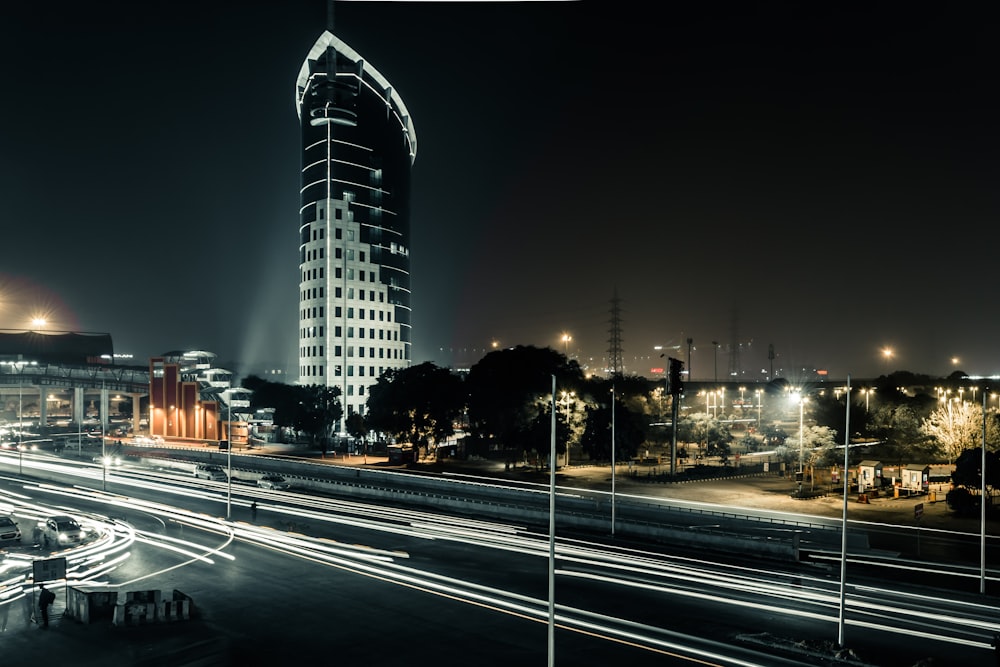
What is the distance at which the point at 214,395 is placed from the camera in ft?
325

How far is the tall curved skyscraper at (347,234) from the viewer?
117875 mm

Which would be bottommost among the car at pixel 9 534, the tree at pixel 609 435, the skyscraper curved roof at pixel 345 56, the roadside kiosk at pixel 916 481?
the car at pixel 9 534

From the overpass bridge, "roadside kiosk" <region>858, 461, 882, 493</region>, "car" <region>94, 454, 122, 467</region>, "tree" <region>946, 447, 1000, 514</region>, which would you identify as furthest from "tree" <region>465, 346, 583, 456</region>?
the overpass bridge

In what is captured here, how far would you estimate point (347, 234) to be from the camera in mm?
120000

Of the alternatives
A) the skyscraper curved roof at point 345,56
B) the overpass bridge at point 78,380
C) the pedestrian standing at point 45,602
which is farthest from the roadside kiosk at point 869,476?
the skyscraper curved roof at point 345,56

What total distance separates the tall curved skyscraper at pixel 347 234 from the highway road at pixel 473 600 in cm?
7504

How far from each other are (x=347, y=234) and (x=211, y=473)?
64.0 metres

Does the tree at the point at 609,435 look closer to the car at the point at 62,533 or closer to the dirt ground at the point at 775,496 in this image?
the dirt ground at the point at 775,496

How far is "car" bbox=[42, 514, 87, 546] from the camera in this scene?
38188mm

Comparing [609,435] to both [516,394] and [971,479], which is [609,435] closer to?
[516,394]

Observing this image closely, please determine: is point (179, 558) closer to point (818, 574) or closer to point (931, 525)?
point (818, 574)

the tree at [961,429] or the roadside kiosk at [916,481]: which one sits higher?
the tree at [961,429]

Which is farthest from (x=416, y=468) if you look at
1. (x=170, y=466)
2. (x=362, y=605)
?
(x=362, y=605)

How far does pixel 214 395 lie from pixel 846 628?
90.6 meters
